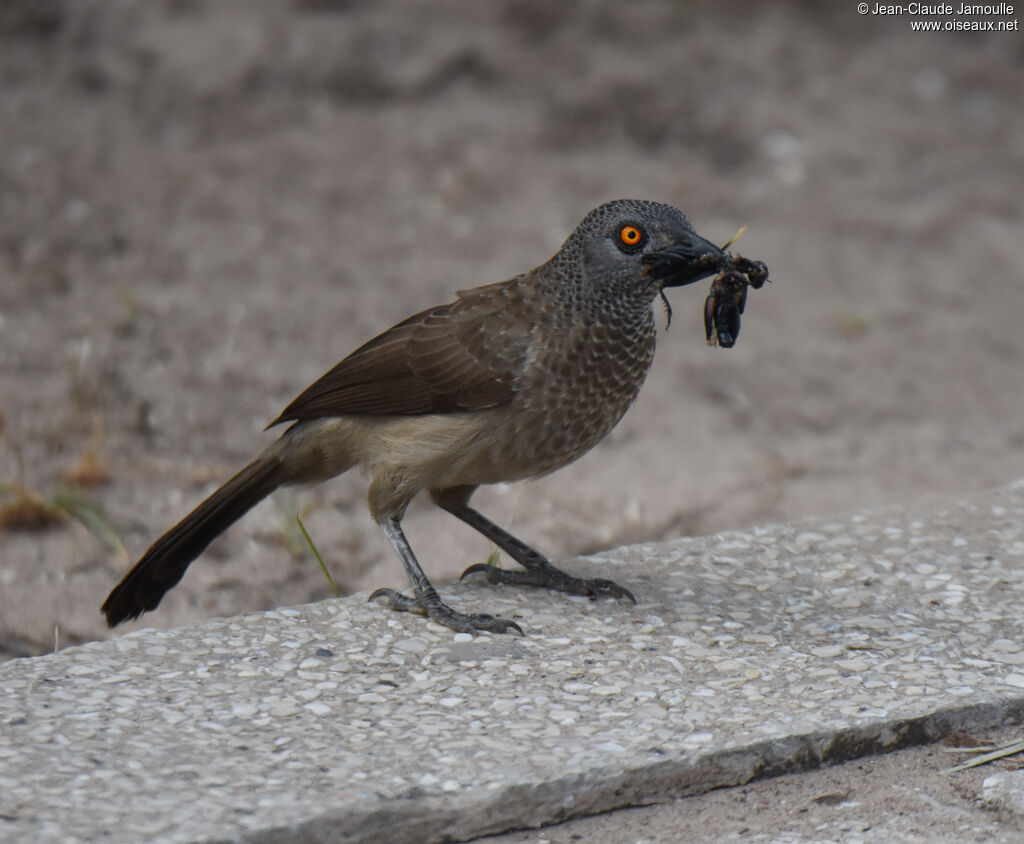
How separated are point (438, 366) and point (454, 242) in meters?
3.55

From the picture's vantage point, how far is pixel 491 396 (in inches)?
140

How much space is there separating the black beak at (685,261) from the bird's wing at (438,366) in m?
0.37

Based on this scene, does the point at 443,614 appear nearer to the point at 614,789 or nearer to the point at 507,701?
the point at 507,701

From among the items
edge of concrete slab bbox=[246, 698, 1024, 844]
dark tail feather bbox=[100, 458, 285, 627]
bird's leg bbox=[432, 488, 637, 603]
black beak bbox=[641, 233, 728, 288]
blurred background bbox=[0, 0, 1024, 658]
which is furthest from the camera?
blurred background bbox=[0, 0, 1024, 658]

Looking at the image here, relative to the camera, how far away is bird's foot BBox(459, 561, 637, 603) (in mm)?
3650


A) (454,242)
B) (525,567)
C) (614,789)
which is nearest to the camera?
(614,789)

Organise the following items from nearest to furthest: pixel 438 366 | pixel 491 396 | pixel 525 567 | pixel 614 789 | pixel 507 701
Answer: pixel 614 789 < pixel 507 701 < pixel 491 396 < pixel 438 366 < pixel 525 567

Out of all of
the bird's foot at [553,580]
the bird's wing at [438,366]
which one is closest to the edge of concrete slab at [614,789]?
the bird's foot at [553,580]

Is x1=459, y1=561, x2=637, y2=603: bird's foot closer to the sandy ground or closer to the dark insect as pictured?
the dark insect

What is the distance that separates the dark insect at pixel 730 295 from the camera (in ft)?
11.9

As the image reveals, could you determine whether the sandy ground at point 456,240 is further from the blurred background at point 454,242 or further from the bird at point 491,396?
the bird at point 491,396

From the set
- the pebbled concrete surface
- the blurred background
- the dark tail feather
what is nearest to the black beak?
the pebbled concrete surface

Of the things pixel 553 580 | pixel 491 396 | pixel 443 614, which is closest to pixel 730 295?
pixel 491 396

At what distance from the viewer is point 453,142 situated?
7.80 meters
